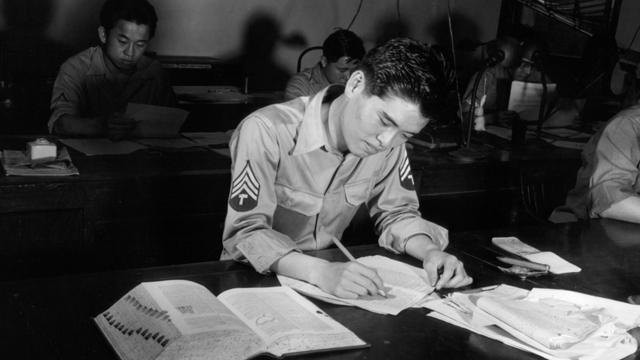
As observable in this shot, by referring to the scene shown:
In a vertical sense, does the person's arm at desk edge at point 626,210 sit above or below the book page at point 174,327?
below

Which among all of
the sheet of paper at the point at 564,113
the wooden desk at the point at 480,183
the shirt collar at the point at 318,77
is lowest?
the wooden desk at the point at 480,183

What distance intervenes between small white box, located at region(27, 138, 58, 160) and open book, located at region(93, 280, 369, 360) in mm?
1162

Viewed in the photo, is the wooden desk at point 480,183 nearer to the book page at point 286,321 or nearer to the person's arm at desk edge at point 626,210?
the person's arm at desk edge at point 626,210

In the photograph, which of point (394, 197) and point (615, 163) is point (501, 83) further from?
point (394, 197)

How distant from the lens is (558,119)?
4227 mm

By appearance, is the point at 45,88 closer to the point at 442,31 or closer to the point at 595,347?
the point at 442,31

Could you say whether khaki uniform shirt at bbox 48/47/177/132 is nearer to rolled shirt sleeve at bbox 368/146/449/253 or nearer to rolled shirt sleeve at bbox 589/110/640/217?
rolled shirt sleeve at bbox 368/146/449/253

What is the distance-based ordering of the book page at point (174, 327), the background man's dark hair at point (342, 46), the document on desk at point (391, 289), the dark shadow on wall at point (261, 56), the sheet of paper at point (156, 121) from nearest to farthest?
1. the book page at point (174, 327)
2. the document on desk at point (391, 289)
3. the sheet of paper at point (156, 121)
4. the background man's dark hair at point (342, 46)
5. the dark shadow on wall at point (261, 56)

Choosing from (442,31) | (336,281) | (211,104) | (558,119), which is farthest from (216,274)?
(442,31)

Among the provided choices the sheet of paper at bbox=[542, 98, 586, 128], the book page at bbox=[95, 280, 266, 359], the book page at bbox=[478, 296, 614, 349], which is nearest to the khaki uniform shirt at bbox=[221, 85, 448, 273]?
the book page at bbox=[95, 280, 266, 359]

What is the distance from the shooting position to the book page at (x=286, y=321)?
43.3 inches

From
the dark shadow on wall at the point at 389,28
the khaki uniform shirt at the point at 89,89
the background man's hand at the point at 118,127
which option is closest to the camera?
the background man's hand at the point at 118,127

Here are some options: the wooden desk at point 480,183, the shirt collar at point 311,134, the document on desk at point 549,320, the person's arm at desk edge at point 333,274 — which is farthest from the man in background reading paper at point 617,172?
the person's arm at desk edge at point 333,274

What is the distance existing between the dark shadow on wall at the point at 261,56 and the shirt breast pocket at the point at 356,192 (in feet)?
7.71
